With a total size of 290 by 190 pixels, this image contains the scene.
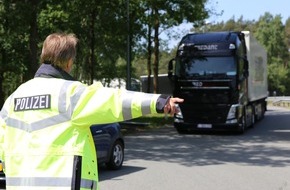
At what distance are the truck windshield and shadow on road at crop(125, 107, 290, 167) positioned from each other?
92.6 inches

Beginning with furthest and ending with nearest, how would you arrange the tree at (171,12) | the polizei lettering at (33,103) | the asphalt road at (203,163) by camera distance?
the tree at (171,12) → the asphalt road at (203,163) → the polizei lettering at (33,103)

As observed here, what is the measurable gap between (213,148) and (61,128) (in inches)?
528

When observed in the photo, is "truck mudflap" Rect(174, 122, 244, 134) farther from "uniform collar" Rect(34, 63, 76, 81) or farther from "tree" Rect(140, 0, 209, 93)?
"uniform collar" Rect(34, 63, 76, 81)

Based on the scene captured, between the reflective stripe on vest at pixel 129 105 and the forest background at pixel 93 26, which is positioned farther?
the forest background at pixel 93 26

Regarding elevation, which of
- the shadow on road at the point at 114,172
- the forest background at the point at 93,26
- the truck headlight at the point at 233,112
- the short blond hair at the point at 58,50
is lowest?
the shadow on road at the point at 114,172

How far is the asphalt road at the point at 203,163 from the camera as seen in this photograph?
9633mm

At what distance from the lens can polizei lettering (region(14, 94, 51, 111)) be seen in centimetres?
308

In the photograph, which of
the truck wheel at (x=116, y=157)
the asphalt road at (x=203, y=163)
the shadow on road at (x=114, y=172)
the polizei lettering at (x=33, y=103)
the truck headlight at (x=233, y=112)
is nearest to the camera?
the polizei lettering at (x=33, y=103)

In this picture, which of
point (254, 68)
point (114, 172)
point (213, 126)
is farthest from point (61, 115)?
point (254, 68)

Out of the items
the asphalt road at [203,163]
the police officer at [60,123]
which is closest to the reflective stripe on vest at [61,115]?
the police officer at [60,123]

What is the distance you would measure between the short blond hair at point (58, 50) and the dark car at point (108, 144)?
278 inches

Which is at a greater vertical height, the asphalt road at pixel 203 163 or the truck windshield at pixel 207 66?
the truck windshield at pixel 207 66

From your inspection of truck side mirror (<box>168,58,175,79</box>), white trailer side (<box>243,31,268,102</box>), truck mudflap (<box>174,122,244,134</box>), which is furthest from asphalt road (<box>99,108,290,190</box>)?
white trailer side (<box>243,31,268,102</box>)

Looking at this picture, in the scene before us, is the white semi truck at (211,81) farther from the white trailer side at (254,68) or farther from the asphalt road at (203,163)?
the white trailer side at (254,68)
